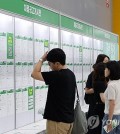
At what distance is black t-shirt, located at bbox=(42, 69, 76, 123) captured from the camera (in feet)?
10.8

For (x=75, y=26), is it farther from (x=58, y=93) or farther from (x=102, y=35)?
(x=58, y=93)

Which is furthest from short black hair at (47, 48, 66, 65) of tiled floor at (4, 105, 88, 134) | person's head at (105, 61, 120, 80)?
tiled floor at (4, 105, 88, 134)

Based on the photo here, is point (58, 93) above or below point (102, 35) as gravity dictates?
below

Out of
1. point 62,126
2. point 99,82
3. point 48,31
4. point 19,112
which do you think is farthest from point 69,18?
point 62,126

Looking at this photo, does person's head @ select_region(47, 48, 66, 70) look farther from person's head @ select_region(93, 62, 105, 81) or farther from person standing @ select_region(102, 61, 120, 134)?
person's head @ select_region(93, 62, 105, 81)

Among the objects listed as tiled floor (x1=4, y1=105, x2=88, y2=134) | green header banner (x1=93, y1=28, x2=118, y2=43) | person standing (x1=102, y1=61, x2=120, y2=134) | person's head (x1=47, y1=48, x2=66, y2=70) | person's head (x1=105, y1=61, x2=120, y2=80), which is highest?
green header banner (x1=93, y1=28, x2=118, y2=43)

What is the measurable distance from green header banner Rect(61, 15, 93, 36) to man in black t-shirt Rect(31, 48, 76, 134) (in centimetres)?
262

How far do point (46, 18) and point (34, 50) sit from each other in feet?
1.91

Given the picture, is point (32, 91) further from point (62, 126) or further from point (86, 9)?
point (86, 9)

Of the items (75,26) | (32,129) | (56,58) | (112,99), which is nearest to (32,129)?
(32,129)

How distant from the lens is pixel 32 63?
4.87 m

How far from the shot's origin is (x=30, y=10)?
468cm

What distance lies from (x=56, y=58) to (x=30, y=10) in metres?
1.57

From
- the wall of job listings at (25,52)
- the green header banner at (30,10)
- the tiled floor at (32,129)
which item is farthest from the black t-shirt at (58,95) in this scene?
the green header banner at (30,10)
